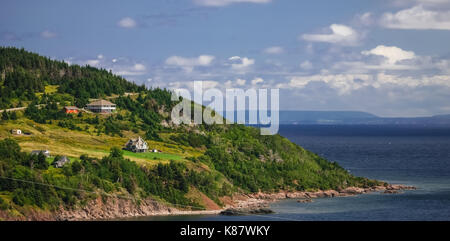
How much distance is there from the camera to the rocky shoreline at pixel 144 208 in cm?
11912

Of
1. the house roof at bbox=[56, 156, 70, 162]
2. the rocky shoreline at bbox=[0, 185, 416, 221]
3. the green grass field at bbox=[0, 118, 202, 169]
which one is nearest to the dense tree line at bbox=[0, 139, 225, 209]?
the house roof at bbox=[56, 156, 70, 162]

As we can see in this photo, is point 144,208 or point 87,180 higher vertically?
point 87,180

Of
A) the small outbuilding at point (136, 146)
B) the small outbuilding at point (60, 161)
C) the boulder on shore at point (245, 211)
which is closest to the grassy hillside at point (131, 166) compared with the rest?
the small outbuilding at point (60, 161)

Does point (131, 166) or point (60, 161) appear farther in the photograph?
point (131, 166)

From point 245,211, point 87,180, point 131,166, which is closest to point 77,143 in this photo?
point 131,166

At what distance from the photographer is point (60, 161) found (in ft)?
447

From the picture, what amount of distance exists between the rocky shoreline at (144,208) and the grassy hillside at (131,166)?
1704mm

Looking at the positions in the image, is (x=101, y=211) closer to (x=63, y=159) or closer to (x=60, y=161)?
(x=60, y=161)

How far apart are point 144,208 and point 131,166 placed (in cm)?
1289

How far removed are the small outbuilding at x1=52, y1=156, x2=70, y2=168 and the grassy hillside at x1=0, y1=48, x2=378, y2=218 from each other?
6.61 ft

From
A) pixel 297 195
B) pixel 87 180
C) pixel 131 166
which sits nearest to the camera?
pixel 87 180

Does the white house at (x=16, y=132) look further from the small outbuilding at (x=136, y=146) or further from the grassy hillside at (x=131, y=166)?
the small outbuilding at (x=136, y=146)

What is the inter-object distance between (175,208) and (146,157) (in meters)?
24.0
